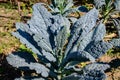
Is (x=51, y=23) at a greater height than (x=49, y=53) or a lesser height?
greater

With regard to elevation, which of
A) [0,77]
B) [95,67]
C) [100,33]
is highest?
[100,33]

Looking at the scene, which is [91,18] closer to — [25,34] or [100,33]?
[100,33]

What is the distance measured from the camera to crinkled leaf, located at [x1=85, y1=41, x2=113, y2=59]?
9.51ft

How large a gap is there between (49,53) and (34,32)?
0.26 meters

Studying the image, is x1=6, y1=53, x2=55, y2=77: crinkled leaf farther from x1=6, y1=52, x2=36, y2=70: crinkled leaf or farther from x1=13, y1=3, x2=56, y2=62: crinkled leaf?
x1=13, y1=3, x2=56, y2=62: crinkled leaf

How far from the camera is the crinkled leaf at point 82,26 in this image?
10.4 feet

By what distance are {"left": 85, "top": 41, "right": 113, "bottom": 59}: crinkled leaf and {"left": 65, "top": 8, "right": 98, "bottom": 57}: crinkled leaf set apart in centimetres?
19

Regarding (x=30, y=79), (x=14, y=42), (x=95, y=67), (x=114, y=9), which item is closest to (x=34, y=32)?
(x=30, y=79)

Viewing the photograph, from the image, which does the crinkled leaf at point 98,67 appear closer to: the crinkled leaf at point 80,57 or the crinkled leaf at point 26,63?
the crinkled leaf at point 80,57

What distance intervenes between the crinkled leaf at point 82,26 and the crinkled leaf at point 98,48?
19 cm

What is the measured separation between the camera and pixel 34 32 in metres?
3.20

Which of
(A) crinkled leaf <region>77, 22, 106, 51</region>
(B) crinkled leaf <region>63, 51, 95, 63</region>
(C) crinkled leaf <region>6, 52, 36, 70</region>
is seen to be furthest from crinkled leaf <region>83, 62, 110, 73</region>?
(C) crinkled leaf <region>6, 52, 36, 70</region>

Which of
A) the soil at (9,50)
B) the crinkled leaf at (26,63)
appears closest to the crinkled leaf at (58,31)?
the crinkled leaf at (26,63)

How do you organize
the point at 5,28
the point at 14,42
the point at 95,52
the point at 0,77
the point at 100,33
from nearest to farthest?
the point at 95,52
the point at 100,33
the point at 0,77
the point at 14,42
the point at 5,28
